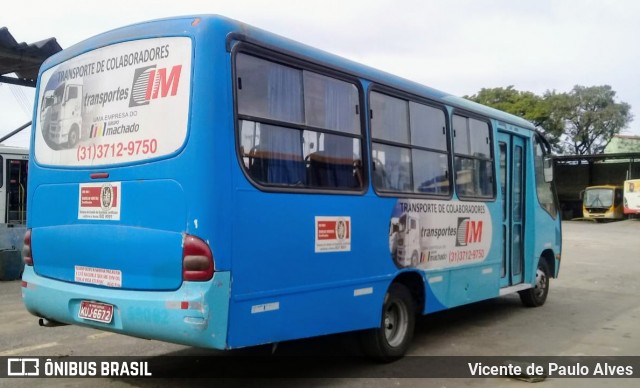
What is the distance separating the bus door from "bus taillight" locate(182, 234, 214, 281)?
212 inches

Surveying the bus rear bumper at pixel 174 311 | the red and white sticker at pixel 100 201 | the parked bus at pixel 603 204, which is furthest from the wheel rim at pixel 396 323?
the parked bus at pixel 603 204

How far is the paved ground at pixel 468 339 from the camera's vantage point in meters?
5.47

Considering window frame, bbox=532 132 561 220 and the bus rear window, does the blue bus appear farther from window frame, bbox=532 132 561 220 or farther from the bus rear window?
window frame, bbox=532 132 561 220

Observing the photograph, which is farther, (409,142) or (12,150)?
(12,150)

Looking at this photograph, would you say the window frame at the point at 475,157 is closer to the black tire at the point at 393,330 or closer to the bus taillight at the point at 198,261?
the black tire at the point at 393,330

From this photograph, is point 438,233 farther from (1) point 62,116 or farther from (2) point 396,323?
(1) point 62,116

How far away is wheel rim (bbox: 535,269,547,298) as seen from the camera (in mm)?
9383

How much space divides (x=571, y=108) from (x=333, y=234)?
4428 cm

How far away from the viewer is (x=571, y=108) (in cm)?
4469

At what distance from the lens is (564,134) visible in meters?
46.0

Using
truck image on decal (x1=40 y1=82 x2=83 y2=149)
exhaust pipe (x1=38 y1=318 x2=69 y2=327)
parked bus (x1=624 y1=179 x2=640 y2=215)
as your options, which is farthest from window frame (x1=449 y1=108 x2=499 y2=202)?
parked bus (x1=624 y1=179 x2=640 y2=215)

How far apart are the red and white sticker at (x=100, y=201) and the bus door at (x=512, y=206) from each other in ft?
18.3

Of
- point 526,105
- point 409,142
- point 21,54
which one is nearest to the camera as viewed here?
point 409,142

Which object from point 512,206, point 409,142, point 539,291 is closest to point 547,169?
point 512,206
